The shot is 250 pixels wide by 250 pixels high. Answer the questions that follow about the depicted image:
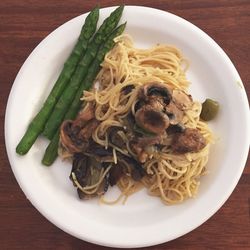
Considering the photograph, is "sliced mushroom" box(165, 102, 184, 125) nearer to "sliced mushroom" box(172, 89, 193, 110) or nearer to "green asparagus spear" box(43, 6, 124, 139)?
"sliced mushroom" box(172, 89, 193, 110)

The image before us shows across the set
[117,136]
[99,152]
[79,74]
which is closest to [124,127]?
[117,136]

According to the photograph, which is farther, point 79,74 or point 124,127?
point 79,74

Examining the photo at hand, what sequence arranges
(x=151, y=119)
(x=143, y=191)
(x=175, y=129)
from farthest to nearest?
(x=143, y=191), (x=175, y=129), (x=151, y=119)

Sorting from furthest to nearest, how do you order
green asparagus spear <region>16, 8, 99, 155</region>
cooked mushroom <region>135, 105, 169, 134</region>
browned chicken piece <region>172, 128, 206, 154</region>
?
green asparagus spear <region>16, 8, 99, 155</region> < browned chicken piece <region>172, 128, 206, 154</region> < cooked mushroom <region>135, 105, 169, 134</region>

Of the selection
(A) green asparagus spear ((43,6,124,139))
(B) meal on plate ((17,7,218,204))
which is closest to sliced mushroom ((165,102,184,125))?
(B) meal on plate ((17,7,218,204))

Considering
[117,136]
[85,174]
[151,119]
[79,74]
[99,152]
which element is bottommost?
[85,174]

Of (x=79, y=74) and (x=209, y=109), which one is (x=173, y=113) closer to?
(x=209, y=109)

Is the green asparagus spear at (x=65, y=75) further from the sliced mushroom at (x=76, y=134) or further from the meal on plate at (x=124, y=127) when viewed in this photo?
the sliced mushroom at (x=76, y=134)

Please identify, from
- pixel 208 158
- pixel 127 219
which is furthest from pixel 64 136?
pixel 208 158
